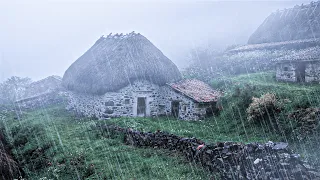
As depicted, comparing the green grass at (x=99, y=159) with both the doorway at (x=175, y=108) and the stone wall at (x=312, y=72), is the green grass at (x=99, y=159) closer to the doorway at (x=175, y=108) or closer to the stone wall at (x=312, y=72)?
the doorway at (x=175, y=108)

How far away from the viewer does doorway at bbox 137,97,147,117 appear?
1755 centimetres

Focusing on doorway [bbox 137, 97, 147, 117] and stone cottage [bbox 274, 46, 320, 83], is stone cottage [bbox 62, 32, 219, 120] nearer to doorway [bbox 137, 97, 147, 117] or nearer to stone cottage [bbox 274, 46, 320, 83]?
doorway [bbox 137, 97, 147, 117]

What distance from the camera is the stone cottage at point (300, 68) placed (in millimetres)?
15922

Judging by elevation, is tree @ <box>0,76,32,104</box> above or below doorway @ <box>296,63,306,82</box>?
above

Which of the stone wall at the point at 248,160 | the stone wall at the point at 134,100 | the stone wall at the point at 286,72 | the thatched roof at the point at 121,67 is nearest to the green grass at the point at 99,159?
the stone wall at the point at 248,160

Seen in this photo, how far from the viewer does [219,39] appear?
60.0 meters

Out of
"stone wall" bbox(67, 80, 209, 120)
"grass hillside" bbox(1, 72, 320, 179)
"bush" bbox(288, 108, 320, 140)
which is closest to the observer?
"grass hillside" bbox(1, 72, 320, 179)

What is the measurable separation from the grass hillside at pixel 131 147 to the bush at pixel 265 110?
248 millimetres

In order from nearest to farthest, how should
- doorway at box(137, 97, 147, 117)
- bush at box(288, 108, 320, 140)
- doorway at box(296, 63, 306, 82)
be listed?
bush at box(288, 108, 320, 140) < doorway at box(296, 63, 306, 82) < doorway at box(137, 97, 147, 117)

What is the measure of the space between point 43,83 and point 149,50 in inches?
651

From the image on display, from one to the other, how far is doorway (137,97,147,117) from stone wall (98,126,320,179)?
7.69 m

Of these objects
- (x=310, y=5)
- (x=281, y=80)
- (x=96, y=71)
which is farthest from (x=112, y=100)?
(x=310, y=5)

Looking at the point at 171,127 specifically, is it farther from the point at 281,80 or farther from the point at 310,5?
the point at 310,5

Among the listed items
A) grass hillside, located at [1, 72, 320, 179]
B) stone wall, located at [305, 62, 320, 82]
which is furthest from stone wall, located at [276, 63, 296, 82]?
grass hillside, located at [1, 72, 320, 179]
